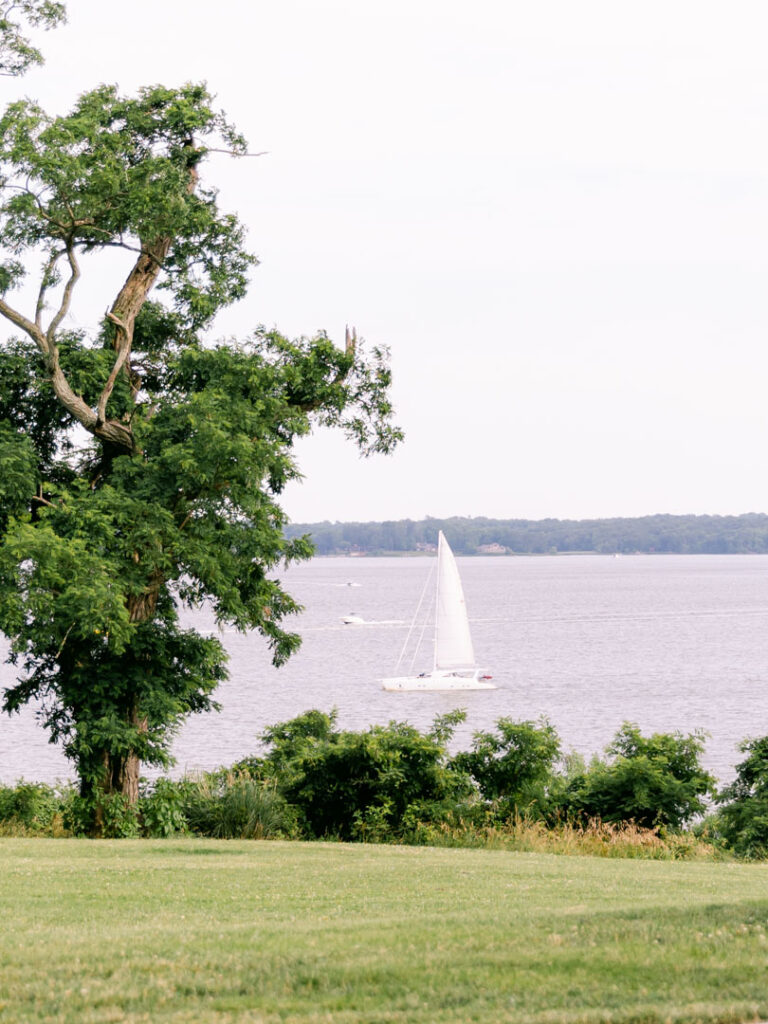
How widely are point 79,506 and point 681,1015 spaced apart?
559 inches

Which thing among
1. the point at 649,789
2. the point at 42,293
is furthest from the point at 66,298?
the point at 649,789

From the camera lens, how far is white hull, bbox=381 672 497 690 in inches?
2517

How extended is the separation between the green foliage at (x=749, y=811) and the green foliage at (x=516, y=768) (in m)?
2.82

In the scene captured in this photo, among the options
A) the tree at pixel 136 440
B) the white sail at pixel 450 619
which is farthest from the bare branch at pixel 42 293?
the white sail at pixel 450 619

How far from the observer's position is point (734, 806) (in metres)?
18.3

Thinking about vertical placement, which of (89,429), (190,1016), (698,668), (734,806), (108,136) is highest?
(108,136)

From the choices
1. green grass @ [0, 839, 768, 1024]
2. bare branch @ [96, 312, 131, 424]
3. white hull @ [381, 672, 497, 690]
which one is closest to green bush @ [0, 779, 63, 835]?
bare branch @ [96, 312, 131, 424]

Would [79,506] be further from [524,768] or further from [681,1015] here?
[681,1015]

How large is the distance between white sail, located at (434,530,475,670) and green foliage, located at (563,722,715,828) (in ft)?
131

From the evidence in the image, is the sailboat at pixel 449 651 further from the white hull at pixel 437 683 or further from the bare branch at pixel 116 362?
the bare branch at pixel 116 362

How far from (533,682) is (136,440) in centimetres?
5145

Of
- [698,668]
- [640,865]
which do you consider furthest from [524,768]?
[698,668]

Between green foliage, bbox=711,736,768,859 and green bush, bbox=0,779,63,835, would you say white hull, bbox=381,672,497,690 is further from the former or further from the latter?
green bush, bbox=0,779,63,835

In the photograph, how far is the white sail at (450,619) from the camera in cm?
6059
